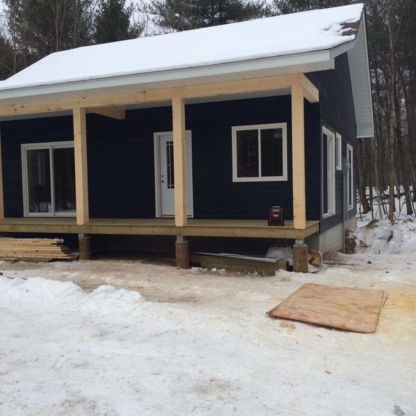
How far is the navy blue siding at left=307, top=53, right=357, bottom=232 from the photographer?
8.47 metres

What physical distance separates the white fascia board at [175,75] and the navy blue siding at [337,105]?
2171 millimetres

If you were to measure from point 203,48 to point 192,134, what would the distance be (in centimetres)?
167

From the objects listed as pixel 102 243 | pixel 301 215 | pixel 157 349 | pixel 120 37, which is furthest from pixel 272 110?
pixel 120 37

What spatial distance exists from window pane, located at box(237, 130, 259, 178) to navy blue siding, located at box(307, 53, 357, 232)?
Answer: 1247 millimetres

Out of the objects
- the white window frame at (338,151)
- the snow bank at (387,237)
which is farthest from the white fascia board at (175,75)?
the snow bank at (387,237)

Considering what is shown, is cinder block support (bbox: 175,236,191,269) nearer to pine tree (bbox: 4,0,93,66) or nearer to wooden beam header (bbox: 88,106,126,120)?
wooden beam header (bbox: 88,106,126,120)

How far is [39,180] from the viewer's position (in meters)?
10.2

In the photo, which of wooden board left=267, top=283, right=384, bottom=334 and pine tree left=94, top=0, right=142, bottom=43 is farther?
pine tree left=94, top=0, right=142, bottom=43

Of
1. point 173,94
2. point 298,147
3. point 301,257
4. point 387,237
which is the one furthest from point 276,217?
point 387,237

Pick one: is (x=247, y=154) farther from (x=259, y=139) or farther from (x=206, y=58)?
(x=206, y=58)

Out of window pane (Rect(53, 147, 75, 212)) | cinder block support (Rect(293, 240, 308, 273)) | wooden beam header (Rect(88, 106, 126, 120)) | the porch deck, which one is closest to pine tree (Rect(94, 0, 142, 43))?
window pane (Rect(53, 147, 75, 212))

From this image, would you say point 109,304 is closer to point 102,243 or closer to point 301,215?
point 301,215

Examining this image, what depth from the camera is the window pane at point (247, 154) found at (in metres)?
8.53

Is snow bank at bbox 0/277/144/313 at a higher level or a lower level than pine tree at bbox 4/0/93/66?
lower
